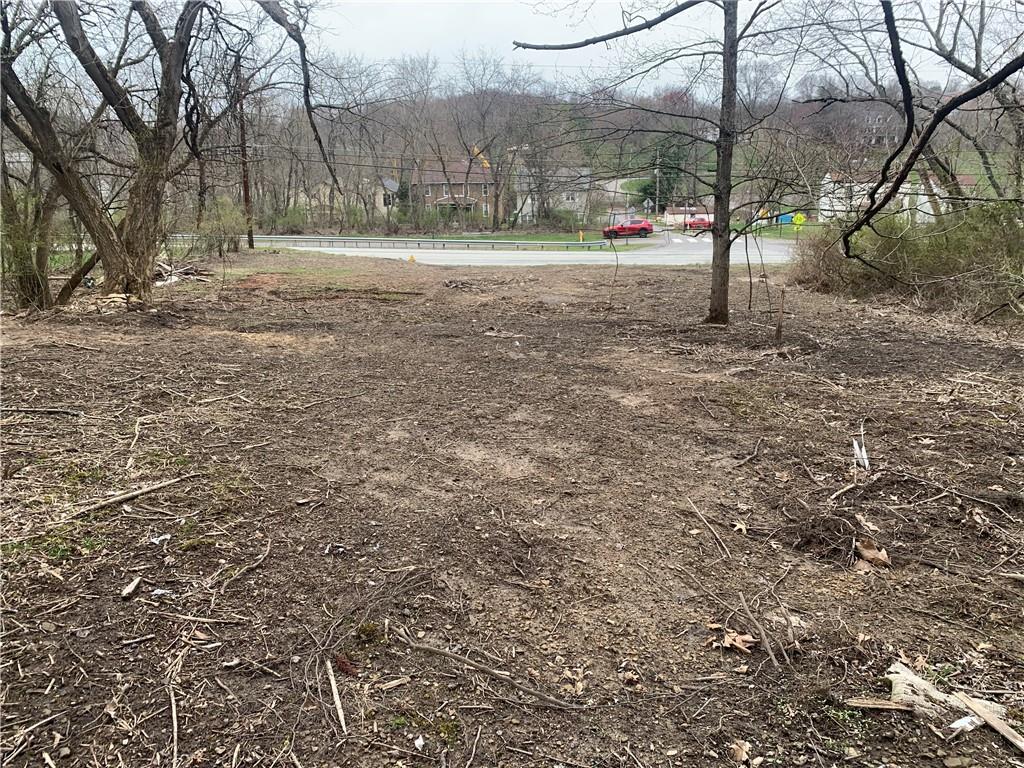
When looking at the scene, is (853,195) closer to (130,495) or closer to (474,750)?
(474,750)

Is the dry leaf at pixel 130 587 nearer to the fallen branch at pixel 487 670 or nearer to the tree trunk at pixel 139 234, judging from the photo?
the fallen branch at pixel 487 670

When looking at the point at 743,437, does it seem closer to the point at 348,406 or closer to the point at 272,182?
the point at 348,406

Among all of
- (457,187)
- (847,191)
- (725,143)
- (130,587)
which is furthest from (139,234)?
(457,187)

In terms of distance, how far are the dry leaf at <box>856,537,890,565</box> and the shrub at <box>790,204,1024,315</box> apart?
571cm

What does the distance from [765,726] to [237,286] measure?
12.2 m

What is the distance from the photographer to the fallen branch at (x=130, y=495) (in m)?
2.81

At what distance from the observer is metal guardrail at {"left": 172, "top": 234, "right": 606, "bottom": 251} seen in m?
33.8

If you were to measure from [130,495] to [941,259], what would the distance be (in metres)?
11.1

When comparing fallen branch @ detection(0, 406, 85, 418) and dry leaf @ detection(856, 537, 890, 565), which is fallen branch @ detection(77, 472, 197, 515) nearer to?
fallen branch @ detection(0, 406, 85, 418)

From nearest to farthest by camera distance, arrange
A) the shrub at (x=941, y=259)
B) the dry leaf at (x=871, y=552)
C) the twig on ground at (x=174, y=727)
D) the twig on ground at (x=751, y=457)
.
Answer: the twig on ground at (x=174, y=727) < the dry leaf at (x=871, y=552) < the twig on ground at (x=751, y=457) < the shrub at (x=941, y=259)

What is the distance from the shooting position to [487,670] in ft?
6.54

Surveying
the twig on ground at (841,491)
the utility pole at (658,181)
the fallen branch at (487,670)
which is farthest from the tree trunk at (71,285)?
the twig on ground at (841,491)

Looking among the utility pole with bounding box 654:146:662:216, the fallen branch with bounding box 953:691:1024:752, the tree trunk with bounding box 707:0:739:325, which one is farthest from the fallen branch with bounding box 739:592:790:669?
the tree trunk with bounding box 707:0:739:325

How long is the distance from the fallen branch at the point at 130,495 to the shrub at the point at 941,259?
24.6 ft
